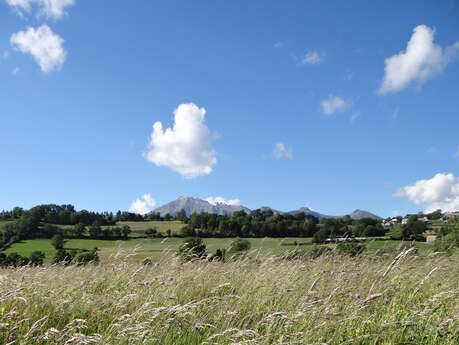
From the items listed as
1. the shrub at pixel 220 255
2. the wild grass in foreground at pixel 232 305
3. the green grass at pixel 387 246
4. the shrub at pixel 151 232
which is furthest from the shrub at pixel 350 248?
the shrub at pixel 151 232

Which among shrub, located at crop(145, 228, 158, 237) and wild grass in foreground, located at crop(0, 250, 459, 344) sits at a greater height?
shrub, located at crop(145, 228, 158, 237)

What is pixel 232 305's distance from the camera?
18.2ft

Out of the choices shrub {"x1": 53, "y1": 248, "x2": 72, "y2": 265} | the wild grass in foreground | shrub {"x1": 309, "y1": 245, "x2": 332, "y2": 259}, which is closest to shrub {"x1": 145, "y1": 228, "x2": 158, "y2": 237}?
shrub {"x1": 53, "y1": 248, "x2": 72, "y2": 265}

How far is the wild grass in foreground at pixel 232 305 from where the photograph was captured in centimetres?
410

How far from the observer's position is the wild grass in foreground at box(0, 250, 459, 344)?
410 cm

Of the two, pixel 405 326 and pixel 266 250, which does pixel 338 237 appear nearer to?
pixel 266 250

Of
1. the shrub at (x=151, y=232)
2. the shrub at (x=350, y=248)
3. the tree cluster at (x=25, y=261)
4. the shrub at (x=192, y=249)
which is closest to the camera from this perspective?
the shrub at (x=192, y=249)

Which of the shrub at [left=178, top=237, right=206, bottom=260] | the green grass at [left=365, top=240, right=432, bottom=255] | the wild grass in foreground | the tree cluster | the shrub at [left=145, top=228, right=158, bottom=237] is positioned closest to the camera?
the wild grass in foreground

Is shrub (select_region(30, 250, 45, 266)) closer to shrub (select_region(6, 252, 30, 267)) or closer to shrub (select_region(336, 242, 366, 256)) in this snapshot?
shrub (select_region(6, 252, 30, 267))

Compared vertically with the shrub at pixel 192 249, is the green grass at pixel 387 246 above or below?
below

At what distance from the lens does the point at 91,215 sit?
13688 cm

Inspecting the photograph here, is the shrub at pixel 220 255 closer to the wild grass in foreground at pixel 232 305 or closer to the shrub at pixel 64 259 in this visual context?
the wild grass in foreground at pixel 232 305

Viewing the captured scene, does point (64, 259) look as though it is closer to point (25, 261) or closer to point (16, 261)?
point (16, 261)

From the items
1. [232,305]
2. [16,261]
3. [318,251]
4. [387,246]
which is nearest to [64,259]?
[16,261]
